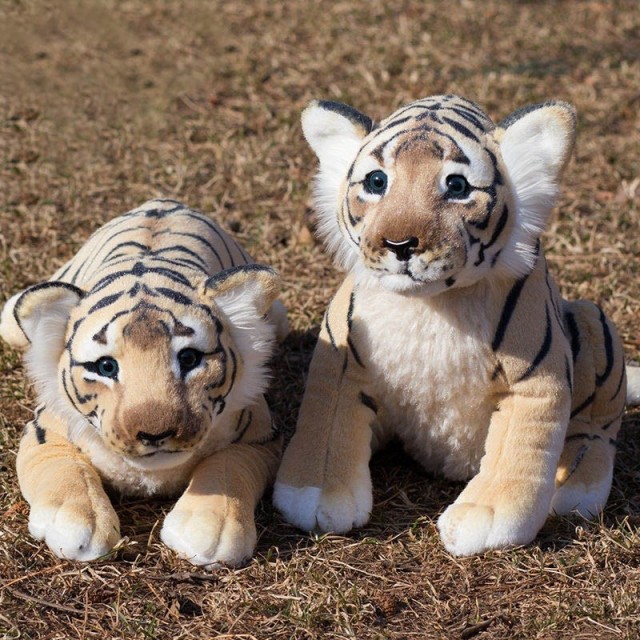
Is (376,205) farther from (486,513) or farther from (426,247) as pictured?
(486,513)

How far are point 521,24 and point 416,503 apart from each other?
565 centimetres

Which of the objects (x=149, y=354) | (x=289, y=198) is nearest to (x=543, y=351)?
(x=149, y=354)

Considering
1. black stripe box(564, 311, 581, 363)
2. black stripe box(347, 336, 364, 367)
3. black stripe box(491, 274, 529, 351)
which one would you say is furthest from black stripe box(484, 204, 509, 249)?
black stripe box(564, 311, 581, 363)

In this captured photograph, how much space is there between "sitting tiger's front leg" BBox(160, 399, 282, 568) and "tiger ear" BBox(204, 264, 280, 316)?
0.55 meters

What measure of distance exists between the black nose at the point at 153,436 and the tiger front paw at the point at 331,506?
0.66 metres

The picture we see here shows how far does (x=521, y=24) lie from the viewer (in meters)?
8.60

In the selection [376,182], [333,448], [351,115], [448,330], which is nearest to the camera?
[376,182]

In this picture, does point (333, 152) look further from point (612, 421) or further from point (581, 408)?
point (612, 421)

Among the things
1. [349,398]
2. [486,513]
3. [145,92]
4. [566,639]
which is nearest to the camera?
[566,639]

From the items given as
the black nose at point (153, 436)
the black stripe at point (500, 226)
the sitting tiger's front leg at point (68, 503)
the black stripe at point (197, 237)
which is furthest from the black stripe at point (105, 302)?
the black stripe at point (500, 226)

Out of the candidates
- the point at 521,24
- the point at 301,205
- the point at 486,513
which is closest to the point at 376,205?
the point at 486,513

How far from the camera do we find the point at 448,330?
356 centimetres

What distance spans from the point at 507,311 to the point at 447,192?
0.49 metres

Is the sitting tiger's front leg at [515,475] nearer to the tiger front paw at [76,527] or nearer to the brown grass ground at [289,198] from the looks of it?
the brown grass ground at [289,198]
